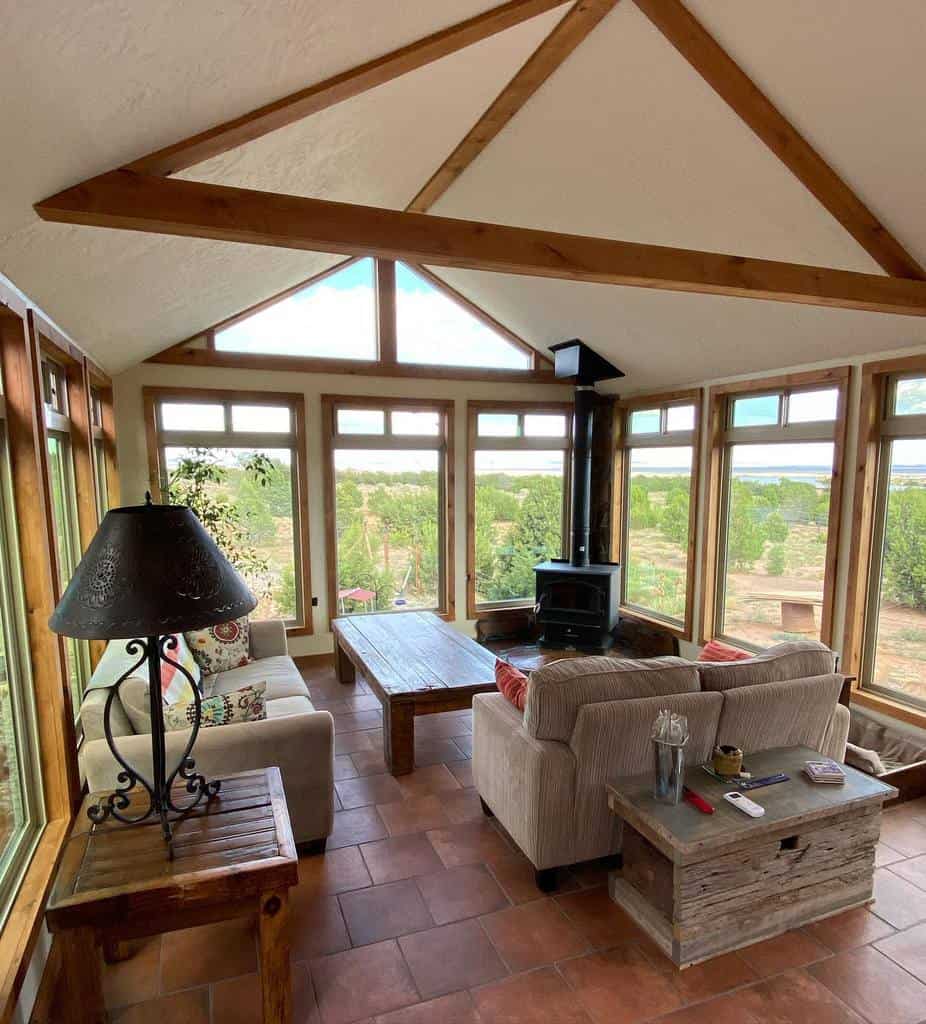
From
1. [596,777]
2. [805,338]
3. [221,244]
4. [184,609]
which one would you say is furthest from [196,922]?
[805,338]

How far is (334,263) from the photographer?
5.36m

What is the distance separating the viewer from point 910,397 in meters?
4.10

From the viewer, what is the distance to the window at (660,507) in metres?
5.88

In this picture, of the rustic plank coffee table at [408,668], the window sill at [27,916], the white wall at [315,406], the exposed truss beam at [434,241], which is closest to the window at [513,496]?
the white wall at [315,406]

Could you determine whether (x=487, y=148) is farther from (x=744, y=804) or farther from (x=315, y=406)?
(x=744, y=804)

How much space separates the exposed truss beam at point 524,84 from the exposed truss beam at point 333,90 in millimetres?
373

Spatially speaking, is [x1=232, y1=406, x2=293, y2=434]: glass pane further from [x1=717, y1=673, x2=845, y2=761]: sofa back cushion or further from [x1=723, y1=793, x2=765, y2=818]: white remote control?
[x1=723, y1=793, x2=765, y2=818]: white remote control

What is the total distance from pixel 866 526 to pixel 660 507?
2123 mm

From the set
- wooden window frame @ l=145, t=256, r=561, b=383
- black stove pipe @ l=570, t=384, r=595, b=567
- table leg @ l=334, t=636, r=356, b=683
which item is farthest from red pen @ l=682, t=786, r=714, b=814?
wooden window frame @ l=145, t=256, r=561, b=383

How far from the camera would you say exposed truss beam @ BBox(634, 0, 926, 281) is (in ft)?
9.12

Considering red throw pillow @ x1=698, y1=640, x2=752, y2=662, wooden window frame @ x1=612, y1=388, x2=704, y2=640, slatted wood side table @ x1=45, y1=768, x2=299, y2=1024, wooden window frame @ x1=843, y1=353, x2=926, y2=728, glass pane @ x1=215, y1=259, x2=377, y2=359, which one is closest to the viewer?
slatted wood side table @ x1=45, y1=768, x2=299, y2=1024

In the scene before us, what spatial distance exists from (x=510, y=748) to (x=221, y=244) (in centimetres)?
282

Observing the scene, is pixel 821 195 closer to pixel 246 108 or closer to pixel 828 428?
pixel 828 428

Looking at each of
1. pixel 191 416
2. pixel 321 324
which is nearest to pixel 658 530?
pixel 321 324
